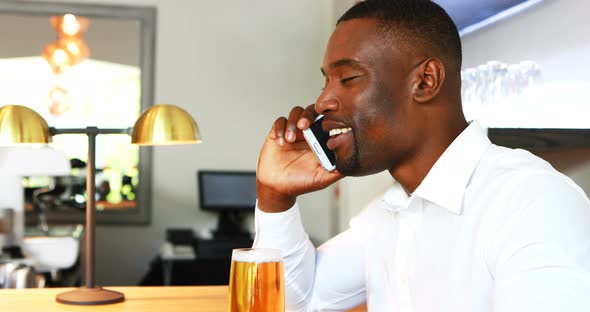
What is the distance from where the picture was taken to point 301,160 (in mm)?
1342

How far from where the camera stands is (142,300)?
5.58ft

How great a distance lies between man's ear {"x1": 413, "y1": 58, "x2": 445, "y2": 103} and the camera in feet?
3.72

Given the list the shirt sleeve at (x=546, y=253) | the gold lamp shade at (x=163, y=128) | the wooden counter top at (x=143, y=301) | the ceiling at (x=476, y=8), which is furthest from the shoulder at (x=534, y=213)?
the ceiling at (x=476, y=8)

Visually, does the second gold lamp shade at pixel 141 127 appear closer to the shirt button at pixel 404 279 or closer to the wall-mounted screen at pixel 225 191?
the shirt button at pixel 404 279

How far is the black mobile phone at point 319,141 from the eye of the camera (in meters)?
1.29

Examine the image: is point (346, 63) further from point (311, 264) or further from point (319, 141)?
point (311, 264)

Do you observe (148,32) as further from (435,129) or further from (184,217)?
(435,129)

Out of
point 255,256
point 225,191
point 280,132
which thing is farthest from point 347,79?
point 225,191

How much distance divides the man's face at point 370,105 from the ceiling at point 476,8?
1.23m

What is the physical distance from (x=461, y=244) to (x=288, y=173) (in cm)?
37

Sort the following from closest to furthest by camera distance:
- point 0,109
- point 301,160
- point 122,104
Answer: point 301,160
point 0,109
point 122,104

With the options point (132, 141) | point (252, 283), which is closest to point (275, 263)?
point (252, 283)

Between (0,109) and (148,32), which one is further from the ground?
(148,32)

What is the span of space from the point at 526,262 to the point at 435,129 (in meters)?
0.37
